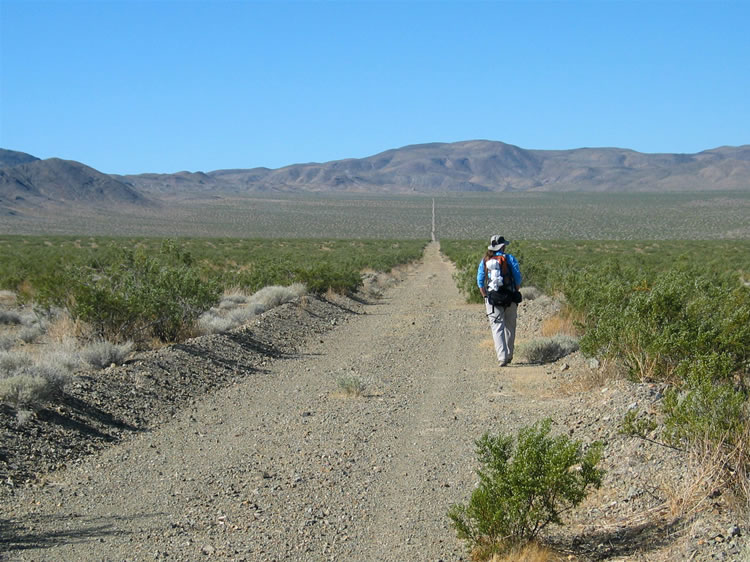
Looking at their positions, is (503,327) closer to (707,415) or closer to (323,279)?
(707,415)

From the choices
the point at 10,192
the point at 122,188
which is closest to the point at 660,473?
the point at 10,192

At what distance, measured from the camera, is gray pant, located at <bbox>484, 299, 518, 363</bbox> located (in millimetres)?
10766

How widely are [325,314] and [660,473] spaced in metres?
13.1

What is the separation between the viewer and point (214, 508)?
5699mm

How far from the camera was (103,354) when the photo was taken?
10172 mm

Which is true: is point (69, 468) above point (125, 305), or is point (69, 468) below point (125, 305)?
below

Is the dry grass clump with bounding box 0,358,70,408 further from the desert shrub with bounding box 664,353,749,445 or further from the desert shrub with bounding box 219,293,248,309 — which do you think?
the desert shrub with bounding box 219,293,248,309

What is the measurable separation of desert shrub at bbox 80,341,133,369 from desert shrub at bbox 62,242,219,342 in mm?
994

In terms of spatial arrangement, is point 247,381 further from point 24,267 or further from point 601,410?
point 24,267

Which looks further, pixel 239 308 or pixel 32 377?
pixel 239 308

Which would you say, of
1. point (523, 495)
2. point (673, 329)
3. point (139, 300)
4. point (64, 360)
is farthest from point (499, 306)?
point (523, 495)

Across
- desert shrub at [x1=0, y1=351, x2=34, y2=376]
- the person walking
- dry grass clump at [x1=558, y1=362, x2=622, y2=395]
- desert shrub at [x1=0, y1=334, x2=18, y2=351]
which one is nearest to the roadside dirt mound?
dry grass clump at [x1=558, y1=362, x2=622, y2=395]

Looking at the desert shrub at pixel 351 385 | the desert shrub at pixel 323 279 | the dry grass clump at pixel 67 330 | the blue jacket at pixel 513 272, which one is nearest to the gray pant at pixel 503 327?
the blue jacket at pixel 513 272

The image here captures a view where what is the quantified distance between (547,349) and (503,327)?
0.84 metres
